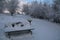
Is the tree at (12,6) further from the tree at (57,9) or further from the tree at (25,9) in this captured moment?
the tree at (57,9)

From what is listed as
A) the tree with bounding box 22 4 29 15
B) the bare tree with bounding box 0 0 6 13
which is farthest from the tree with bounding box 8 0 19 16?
the tree with bounding box 22 4 29 15

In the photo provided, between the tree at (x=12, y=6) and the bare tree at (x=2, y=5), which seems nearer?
the tree at (x=12, y=6)

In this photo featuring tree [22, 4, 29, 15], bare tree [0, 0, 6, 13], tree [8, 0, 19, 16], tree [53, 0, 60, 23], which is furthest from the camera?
bare tree [0, 0, 6, 13]

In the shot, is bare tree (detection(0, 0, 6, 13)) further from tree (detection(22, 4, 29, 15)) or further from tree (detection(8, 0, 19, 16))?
tree (detection(22, 4, 29, 15))

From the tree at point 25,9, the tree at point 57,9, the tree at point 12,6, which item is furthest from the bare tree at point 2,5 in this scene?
the tree at point 57,9

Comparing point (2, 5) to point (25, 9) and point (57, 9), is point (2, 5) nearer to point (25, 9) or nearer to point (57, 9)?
point (25, 9)

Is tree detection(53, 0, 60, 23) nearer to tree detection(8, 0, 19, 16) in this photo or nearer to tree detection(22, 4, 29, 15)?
tree detection(22, 4, 29, 15)

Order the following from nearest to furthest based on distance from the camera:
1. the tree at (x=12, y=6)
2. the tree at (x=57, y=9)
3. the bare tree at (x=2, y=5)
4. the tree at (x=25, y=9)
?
the tree at (x=57, y=9) < the tree at (x=25, y=9) < the tree at (x=12, y=6) < the bare tree at (x=2, y=5)

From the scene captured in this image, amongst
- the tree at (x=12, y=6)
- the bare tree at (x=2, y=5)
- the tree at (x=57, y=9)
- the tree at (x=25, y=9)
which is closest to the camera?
the tree at (x=57, y=9)

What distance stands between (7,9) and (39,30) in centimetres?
848

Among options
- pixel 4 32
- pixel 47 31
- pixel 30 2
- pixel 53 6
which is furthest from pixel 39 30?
pixel 30 2

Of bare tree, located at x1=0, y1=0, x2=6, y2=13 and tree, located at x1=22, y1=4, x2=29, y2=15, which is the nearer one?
tree, located at x1=22, y1=4, x2=29, y2=15

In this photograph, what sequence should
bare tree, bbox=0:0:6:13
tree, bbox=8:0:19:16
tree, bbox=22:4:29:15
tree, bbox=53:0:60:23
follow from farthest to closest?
bare tree, bbox=0:0:6:13
tree, bbox=8:0:19:16
tree, bbox=22:4:29:15
tree, bbox=53:0:60:23

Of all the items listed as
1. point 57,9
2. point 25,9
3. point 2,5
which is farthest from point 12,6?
point 57,9
